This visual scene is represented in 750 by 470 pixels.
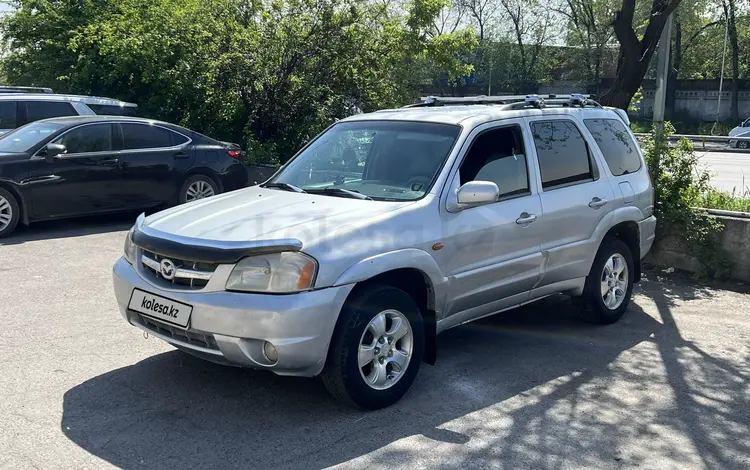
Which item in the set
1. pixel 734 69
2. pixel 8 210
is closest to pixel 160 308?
pixel 8 210

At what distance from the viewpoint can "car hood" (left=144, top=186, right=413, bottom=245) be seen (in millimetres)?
4363

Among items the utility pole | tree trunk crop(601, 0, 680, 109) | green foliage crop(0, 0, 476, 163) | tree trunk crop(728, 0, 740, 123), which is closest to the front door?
the utility pole

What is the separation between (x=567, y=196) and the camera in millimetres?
5910

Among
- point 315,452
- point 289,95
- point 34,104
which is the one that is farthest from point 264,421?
point 289,95

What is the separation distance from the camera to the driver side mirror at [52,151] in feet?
31.9

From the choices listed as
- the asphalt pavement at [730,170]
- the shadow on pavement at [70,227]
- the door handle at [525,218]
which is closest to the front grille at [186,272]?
the door handle at [525,218]

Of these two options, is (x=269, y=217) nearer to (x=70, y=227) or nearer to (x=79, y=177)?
(x=79, y=177)

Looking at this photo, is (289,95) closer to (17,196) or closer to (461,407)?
(17,196)

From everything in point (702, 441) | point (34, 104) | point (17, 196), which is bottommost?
point (702, 441)

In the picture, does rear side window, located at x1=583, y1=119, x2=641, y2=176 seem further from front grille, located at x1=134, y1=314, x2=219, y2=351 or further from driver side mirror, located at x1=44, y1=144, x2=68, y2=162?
driver side mirror, located at x1=44, y1=144, x2=68, y2=162

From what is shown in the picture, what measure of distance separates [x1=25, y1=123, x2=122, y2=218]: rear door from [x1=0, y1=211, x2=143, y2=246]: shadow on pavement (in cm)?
28

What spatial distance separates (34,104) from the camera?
40.7ft

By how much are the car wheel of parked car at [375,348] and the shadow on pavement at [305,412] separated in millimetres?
146

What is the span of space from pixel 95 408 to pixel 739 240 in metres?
6.61
